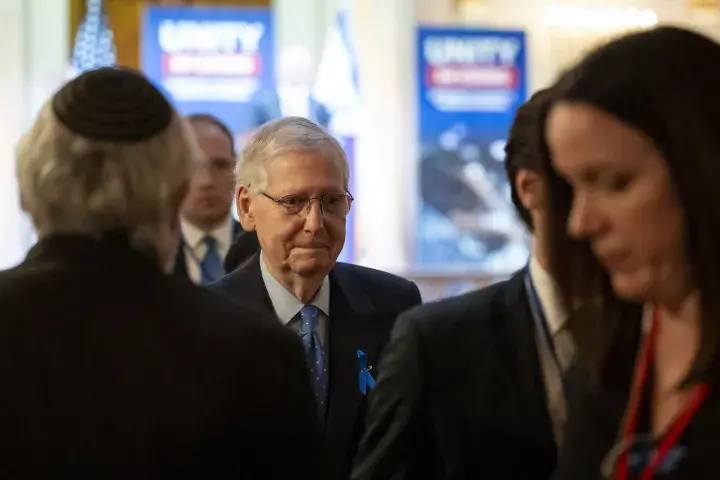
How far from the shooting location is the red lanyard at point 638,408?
40.1 inches

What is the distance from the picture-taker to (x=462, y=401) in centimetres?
141

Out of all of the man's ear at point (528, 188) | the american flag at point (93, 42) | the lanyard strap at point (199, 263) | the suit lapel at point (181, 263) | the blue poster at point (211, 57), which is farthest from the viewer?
the american flag at point (93, 42)

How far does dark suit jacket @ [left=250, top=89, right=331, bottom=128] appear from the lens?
20.5ft

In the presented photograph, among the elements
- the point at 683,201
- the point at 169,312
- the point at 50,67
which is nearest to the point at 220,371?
the point at 169,312

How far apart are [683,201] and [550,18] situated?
6515mm

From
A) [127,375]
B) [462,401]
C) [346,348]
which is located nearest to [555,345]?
[462,401]

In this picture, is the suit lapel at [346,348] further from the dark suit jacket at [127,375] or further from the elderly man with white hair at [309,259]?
the dark suit jacket at [127,375]

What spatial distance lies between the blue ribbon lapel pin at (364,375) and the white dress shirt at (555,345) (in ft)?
2.29

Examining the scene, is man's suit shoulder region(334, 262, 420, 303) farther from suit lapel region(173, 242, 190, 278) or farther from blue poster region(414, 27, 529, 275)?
blue poster region(414, 27, 529, 275)

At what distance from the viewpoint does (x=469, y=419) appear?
140 cm

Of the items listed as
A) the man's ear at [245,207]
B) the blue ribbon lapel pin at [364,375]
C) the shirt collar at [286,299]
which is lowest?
the blue ribbon lapel pin at [364,375]

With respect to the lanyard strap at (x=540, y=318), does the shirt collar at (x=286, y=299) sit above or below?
below

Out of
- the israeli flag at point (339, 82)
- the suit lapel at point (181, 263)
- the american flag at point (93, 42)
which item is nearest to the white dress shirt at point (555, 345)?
the suit lapel at point (181, 263)

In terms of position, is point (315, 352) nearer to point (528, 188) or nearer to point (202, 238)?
point (528, 188)
